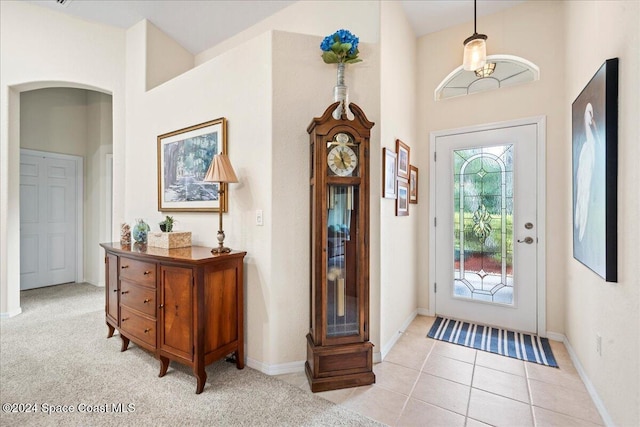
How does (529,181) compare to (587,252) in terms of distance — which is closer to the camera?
(587,252)

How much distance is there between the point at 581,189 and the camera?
207 cm

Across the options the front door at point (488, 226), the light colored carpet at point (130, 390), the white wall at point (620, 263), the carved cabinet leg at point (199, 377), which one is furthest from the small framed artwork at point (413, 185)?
the carved cabinet leg at point (199, 377)

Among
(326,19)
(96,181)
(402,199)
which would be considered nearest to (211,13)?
(326,19)

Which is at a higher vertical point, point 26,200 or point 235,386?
point 26,200

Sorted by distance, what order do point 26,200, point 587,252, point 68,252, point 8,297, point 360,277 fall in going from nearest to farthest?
point 587,252, point 360,277, point 8,297, point 26,200, point 68,252

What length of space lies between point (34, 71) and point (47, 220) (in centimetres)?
219

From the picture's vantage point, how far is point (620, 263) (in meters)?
1.55

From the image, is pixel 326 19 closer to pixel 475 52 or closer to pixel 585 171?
pixel 475 52

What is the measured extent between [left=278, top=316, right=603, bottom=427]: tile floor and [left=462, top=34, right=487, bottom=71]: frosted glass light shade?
250cm

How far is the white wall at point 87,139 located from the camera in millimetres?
4381

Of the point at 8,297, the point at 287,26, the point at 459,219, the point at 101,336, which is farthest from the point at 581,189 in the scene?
the point at 8,297

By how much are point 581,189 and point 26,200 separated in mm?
6441

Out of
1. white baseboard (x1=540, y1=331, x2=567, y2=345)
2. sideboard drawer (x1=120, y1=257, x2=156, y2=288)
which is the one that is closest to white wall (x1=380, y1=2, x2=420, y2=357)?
white baseboard (x1=540, y1=331, x2=567, y2=345)

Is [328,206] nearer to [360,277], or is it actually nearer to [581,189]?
[360,277]
